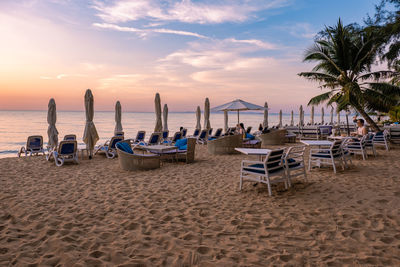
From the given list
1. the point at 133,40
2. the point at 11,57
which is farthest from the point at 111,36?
the point at 11,57

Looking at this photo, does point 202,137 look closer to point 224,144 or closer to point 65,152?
point 224,144

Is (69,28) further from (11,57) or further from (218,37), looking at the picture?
(218,37)

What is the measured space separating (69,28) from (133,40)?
3.11 metres

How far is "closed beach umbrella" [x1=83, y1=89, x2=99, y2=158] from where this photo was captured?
8.35 meters

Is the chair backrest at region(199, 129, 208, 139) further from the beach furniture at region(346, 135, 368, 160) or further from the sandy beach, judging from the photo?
the sandy beach

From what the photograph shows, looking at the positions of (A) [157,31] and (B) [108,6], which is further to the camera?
(A) [157,31]

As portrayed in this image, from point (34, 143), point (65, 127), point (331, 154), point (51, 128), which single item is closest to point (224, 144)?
point (331, 154)

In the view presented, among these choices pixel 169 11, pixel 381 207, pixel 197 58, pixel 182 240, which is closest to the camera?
pixel 182 240

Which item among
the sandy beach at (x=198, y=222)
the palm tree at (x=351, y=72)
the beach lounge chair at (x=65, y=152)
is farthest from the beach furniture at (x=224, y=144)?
the palm tree at (x=351, y=72)

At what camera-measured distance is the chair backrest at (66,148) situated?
7258mm

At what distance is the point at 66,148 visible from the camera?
737 cm

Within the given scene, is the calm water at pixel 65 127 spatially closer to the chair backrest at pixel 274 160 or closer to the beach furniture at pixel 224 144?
the beach furniture at pixel 224 144

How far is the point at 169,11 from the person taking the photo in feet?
31.8

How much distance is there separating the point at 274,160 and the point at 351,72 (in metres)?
11.4
